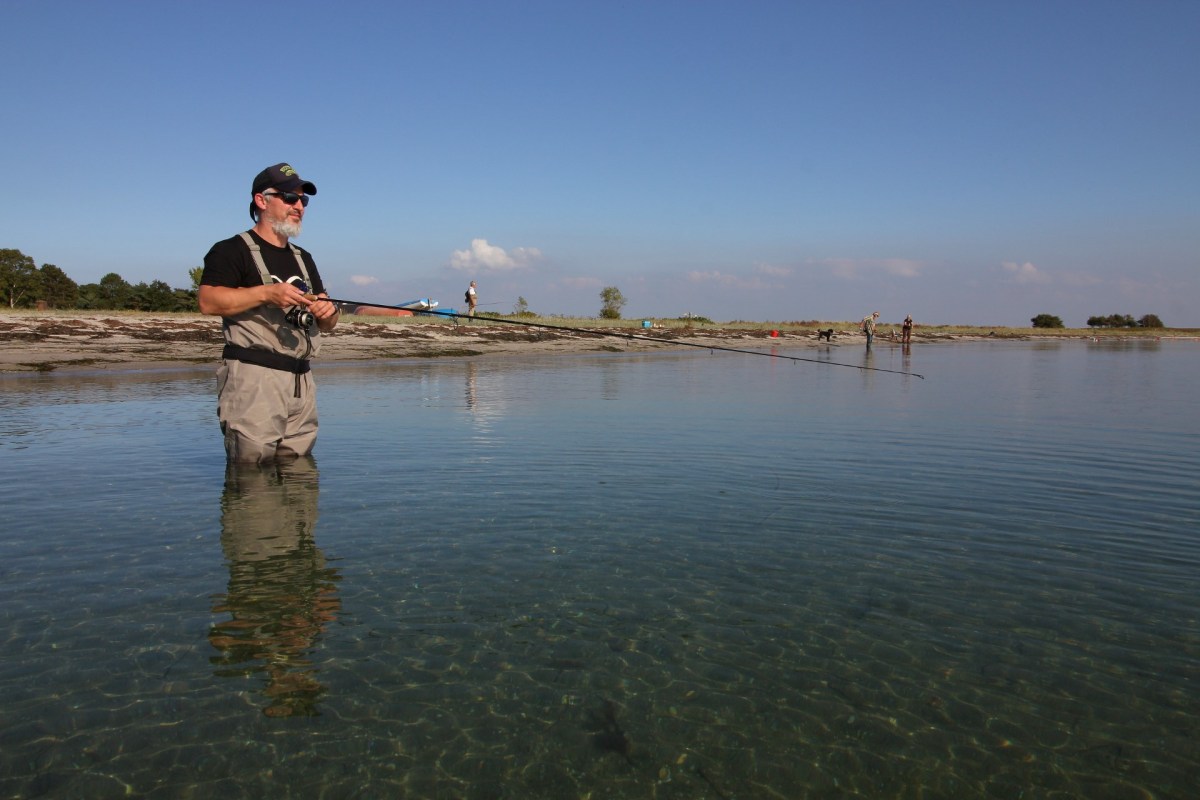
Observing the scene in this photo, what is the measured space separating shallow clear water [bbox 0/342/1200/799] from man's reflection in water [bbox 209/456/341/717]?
0.08ft

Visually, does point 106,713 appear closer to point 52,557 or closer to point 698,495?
point 52,557

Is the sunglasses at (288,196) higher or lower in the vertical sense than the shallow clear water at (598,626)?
higher

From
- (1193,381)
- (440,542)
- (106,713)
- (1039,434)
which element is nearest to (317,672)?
(106,713)

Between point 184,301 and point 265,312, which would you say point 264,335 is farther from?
point 184,301

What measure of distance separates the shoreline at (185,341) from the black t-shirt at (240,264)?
838 centimetres

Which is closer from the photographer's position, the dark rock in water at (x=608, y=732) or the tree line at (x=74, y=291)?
the dark rock in water at (x=608, y=732)

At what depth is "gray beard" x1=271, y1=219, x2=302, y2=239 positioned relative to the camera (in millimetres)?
6398

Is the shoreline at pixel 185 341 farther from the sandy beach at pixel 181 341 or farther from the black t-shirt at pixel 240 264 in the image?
the black t-shirt at pixel 240 264

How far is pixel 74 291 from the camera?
60.0 meters

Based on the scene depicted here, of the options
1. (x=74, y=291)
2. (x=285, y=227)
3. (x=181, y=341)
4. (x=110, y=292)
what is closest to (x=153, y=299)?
(x=110, y=292)

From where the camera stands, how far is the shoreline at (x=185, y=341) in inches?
884

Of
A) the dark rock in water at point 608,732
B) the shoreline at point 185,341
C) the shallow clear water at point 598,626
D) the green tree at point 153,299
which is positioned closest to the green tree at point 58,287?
the green tree at point 153,299

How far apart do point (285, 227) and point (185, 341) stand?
23.2 meters

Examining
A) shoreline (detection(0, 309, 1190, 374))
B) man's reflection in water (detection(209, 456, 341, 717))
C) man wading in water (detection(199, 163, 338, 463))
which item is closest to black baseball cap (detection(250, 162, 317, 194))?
man wading in water (detection(199, 163, 338, 463))
